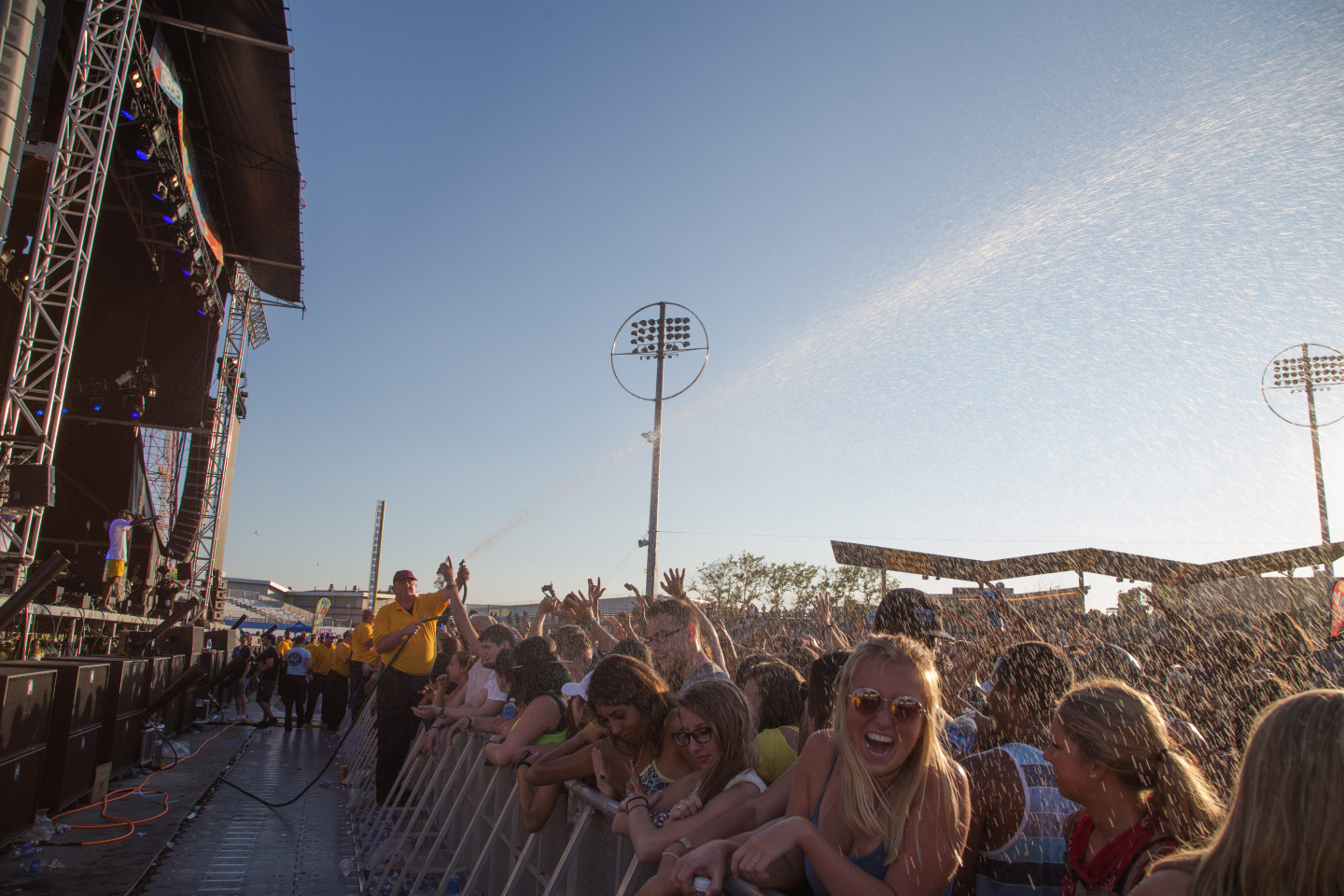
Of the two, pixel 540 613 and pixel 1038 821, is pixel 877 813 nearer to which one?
pixel 1038 821

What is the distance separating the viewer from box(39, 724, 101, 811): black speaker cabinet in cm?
639

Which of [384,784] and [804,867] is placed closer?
[804,867]

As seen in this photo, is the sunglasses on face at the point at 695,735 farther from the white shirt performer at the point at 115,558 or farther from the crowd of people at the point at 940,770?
the white shirt performer at the point at 115,558

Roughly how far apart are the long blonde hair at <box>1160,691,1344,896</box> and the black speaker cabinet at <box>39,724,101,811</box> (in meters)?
7.86

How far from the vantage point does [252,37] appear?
1480 cm

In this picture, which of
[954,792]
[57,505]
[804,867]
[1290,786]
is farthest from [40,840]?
[57,505]

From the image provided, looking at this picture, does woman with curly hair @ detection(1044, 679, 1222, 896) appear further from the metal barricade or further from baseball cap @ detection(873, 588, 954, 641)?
baseball cap @ detection(873, 588, 954, 641)

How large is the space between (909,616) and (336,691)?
44.8 feet

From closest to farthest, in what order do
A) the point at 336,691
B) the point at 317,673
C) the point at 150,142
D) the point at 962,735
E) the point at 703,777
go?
the point at 703,777 < the point at 962,735 < the point at 150,142 < the point at 336,691 < the point at 317,673

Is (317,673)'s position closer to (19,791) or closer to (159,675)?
(159,675)

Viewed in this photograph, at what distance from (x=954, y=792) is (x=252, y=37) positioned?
17.4 meters

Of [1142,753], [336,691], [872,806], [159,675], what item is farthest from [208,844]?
[336,691]

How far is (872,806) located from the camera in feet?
7.67

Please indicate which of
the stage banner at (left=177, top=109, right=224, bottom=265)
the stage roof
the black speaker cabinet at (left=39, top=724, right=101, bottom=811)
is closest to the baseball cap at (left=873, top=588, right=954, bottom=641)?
the black speaker cabinet at (left=39, top=724, right=101, bottom=811)
